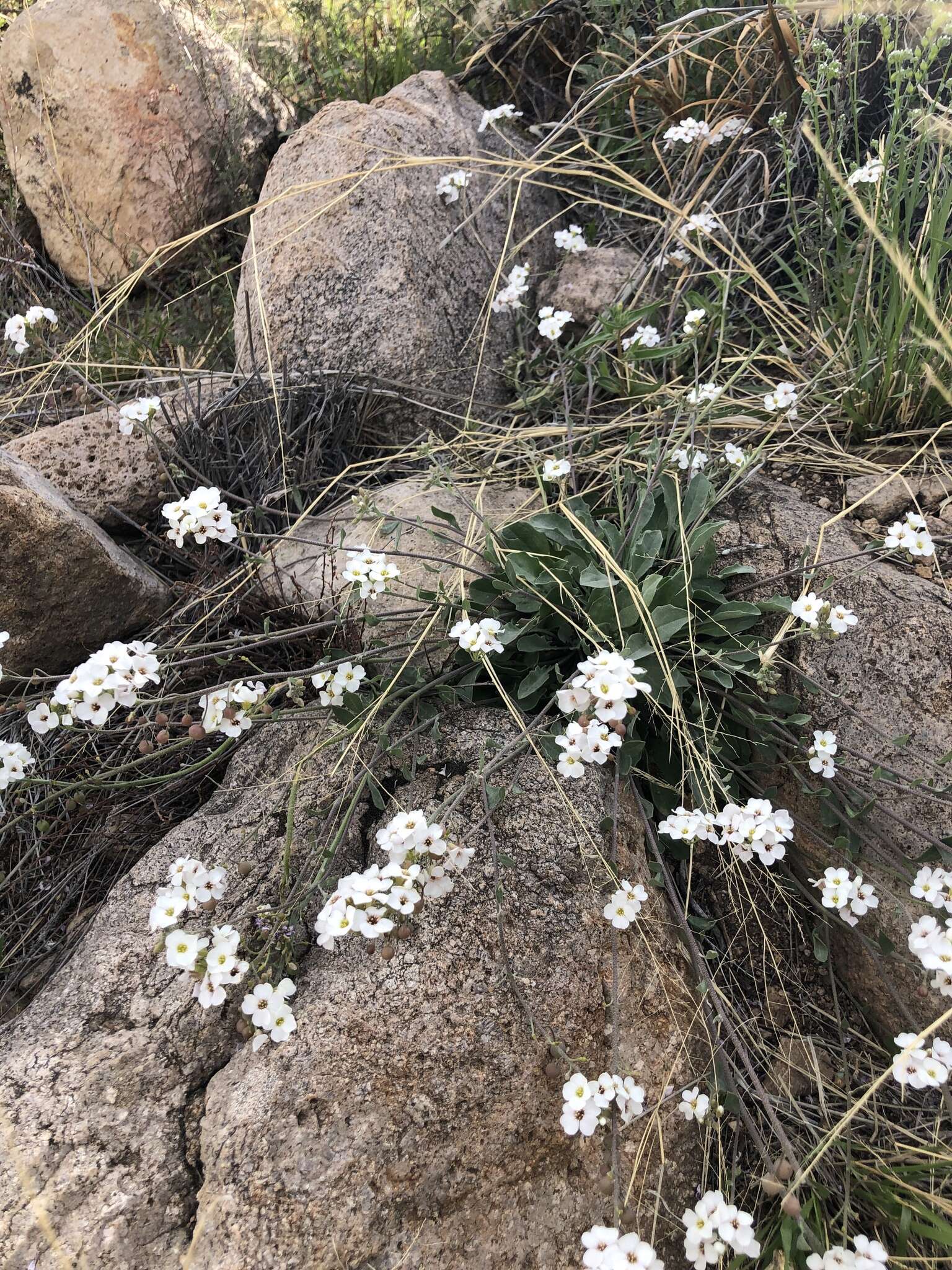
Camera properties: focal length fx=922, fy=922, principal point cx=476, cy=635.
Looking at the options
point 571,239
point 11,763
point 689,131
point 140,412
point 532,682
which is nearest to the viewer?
point 11,763

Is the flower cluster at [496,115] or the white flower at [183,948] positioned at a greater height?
the flower cluster at [496,115]

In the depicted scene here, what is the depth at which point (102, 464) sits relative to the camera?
9.95 feet

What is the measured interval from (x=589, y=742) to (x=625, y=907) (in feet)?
1.24

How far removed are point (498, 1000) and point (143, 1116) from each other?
0.73 meters

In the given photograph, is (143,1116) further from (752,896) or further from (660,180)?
(660,180)

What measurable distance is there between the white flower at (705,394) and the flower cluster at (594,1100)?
1.73 m

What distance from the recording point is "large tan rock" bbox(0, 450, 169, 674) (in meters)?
2.47

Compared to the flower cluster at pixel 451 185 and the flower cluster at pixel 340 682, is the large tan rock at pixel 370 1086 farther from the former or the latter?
the flower cluster at pixel 451 185

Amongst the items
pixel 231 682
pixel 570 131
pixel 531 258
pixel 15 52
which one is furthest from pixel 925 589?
pixel 15 52

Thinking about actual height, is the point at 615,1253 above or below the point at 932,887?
above

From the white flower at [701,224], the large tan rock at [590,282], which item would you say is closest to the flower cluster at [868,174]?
the white flower at [701,224]

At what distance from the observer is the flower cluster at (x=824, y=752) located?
206cm

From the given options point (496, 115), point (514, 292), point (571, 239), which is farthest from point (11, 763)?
point (496, 115)

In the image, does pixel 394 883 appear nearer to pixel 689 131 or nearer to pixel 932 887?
pixel 932 887
